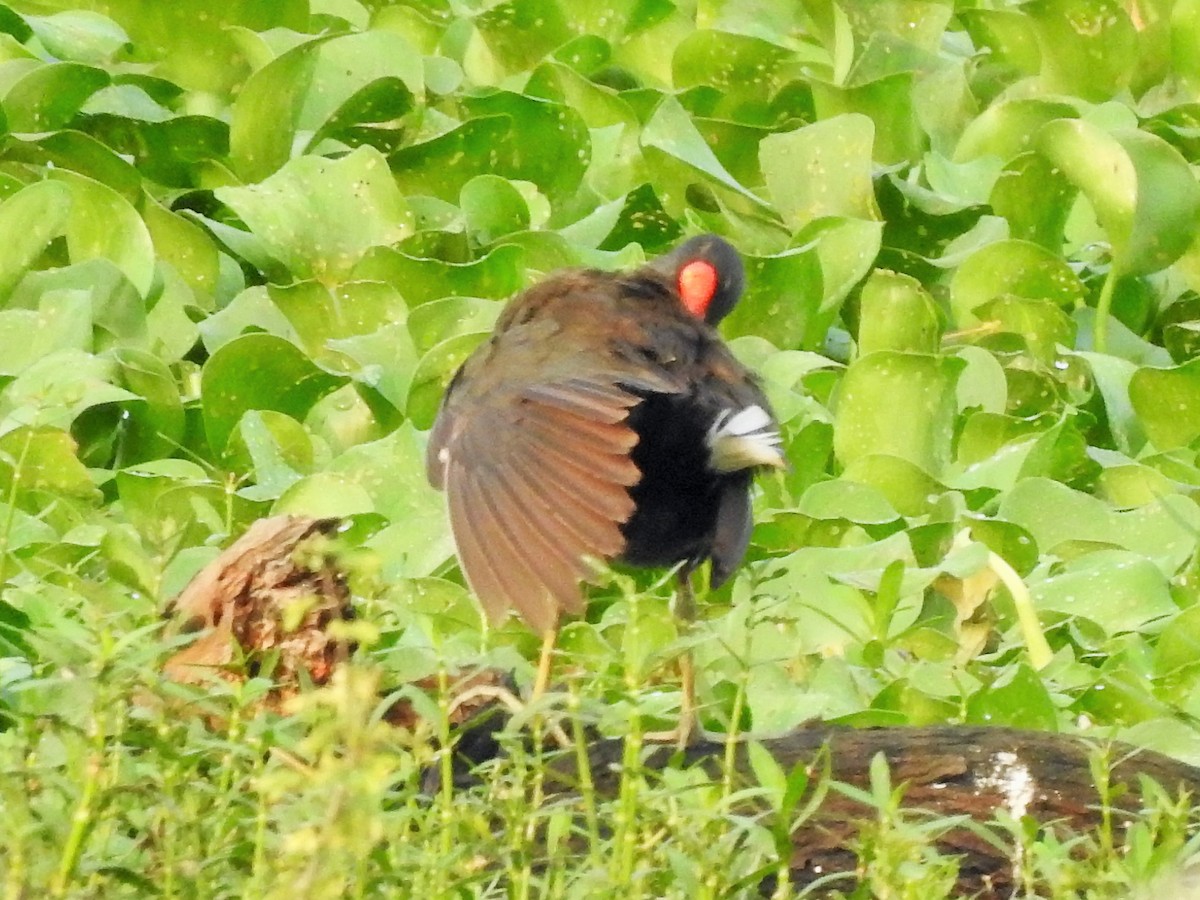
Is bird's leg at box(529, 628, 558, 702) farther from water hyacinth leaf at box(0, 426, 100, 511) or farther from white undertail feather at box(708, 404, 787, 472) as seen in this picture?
water hyacinth leaf at box(0, 426, 100, 511)

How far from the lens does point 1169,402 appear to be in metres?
3.45

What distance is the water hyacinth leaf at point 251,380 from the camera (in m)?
3.23

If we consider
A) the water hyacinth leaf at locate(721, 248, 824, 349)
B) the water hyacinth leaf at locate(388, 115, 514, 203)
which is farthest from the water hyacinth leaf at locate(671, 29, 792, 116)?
the water hyacinth leaf at locate(721, 248, 824, 349)

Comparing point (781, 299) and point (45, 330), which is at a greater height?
point (45, 330)

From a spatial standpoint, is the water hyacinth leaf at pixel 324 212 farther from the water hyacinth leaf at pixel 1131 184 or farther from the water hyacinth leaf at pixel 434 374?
the water hyacinth leaf at pixel 1131 184

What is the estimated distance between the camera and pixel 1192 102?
4508 millimetres

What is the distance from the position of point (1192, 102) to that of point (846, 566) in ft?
6.81

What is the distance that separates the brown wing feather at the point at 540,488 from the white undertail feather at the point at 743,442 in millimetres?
112

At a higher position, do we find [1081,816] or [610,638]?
[1081,816]

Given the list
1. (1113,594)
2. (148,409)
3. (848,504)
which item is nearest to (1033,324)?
(848,504)

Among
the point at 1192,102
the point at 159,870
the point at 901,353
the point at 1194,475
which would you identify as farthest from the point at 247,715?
the point at 1192,102

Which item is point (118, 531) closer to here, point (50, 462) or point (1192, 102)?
point (50, 462)

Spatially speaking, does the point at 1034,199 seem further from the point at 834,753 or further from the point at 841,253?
the point at 834,753

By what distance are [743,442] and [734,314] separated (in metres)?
1.27
